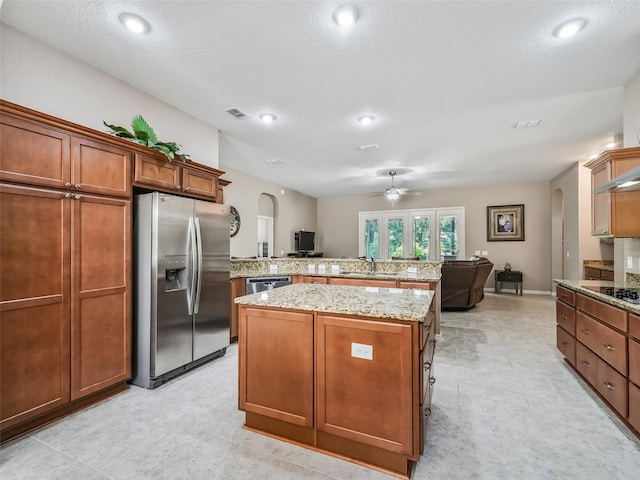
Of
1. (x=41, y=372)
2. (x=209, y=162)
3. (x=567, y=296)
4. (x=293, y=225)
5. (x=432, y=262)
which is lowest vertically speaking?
(x=41, y=372)

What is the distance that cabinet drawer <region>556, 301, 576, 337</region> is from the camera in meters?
2.79

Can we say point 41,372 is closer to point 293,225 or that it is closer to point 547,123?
point 547,123

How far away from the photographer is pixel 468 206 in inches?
322

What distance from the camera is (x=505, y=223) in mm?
7832

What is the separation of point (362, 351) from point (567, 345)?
102 inches

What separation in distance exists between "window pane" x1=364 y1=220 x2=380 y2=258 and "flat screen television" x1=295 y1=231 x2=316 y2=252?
193 cm

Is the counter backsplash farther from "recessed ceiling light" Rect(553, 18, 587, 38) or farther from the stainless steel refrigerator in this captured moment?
"recessed ceiling light" Rect(553, 18, 587, 38)

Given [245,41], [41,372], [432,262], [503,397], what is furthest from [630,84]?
[41,372]

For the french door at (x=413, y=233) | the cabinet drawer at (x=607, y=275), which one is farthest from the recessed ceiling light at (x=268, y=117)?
the french door at (x=413, y=233)

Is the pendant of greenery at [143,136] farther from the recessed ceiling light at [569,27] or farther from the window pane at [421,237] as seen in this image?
the window pane at [421,237]

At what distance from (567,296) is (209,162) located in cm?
432

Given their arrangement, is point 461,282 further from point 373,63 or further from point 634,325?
point 373,63

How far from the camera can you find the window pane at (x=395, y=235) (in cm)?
901

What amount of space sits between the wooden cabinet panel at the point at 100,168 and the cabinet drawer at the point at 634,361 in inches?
149
